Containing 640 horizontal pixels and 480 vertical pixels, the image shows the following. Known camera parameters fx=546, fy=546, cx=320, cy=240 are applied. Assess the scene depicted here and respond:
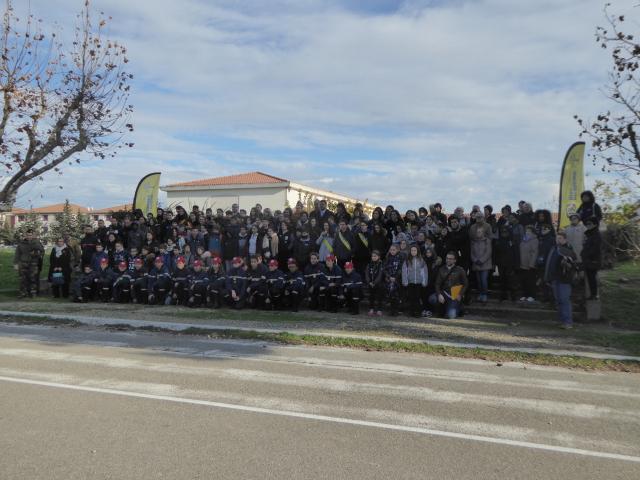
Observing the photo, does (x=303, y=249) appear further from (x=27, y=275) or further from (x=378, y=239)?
(x=27, y=275)

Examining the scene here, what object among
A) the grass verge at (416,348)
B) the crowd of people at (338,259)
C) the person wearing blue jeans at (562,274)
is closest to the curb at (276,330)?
the grass verge at (416,348)

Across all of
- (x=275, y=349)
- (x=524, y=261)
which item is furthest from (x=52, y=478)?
(x=524, y=261)

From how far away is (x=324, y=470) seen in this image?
4293 millimetres

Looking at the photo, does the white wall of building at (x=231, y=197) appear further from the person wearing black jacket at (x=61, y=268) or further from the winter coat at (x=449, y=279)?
the winter coat at (x=449, y=279)

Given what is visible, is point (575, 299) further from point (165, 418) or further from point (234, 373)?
point (165, 418)

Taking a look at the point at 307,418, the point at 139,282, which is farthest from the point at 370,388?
the point at 139,282

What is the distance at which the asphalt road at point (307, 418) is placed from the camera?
4.39 m

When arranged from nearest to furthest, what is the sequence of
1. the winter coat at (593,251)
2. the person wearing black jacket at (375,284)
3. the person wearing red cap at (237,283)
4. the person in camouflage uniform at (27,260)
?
the winter coat at (593,251)
the person wearing black jacket at (375,284)
the person wearing red cap at (237,283)
the person in camouflage uniform at (27,260)

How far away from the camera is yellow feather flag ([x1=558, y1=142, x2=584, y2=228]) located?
14745 mm

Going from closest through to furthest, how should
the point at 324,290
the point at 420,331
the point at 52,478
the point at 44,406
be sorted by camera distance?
the point at 52,478 → the point at 44,406 → the point at 420,331 → the point at 324,290

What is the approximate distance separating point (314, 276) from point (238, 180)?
45.6 meters

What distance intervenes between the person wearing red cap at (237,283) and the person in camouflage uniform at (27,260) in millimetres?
7328

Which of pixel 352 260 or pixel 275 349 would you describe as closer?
pixel 275 349

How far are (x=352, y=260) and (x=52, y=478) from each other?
429 inches
